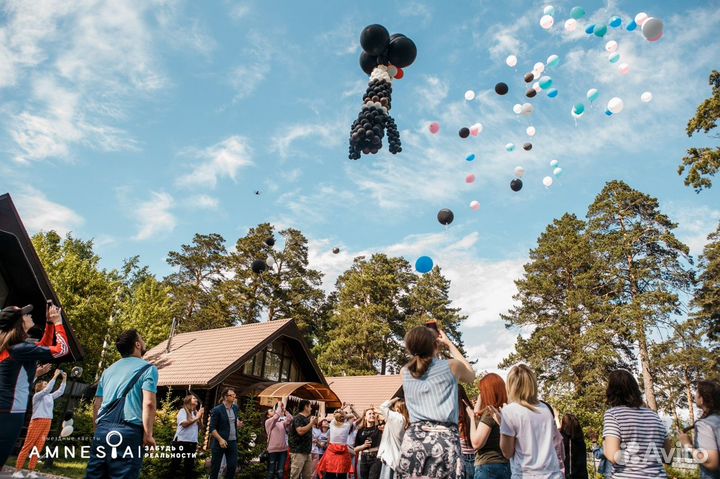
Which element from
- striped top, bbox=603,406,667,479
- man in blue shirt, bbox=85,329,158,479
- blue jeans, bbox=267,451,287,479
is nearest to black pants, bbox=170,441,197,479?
blue jeans, bbox=267,451,287,479

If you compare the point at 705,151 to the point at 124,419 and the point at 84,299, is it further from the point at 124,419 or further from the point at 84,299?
the point at 84,299

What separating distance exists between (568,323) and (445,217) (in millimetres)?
24868

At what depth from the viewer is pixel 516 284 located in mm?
36719

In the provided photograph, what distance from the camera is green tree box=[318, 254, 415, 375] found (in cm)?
3772

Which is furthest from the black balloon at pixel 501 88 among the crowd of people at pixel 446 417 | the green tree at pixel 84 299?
the green tree at pixel 84 299

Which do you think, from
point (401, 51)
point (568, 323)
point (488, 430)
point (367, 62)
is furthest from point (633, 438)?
point (568, 323)

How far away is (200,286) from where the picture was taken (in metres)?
44.5

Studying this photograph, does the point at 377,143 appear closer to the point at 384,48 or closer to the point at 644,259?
the point at 384,48

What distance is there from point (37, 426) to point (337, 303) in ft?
120

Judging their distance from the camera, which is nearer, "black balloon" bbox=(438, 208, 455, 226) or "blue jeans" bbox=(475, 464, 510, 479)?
"blue jeans" bbox=(475, 464, 510, 479)

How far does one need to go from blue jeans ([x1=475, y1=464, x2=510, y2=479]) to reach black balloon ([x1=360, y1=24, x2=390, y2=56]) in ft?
24.6

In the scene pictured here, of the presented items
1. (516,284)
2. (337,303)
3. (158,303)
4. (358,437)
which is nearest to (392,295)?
(337,303)

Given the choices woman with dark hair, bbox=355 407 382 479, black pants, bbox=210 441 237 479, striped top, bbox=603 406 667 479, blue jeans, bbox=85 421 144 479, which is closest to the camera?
striped top, bbox=603 406 667 479

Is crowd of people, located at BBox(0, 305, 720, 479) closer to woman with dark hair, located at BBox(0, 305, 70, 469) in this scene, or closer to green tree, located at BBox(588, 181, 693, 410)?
woman with dark hair, located at BBox(0, 305, 70, 469)
